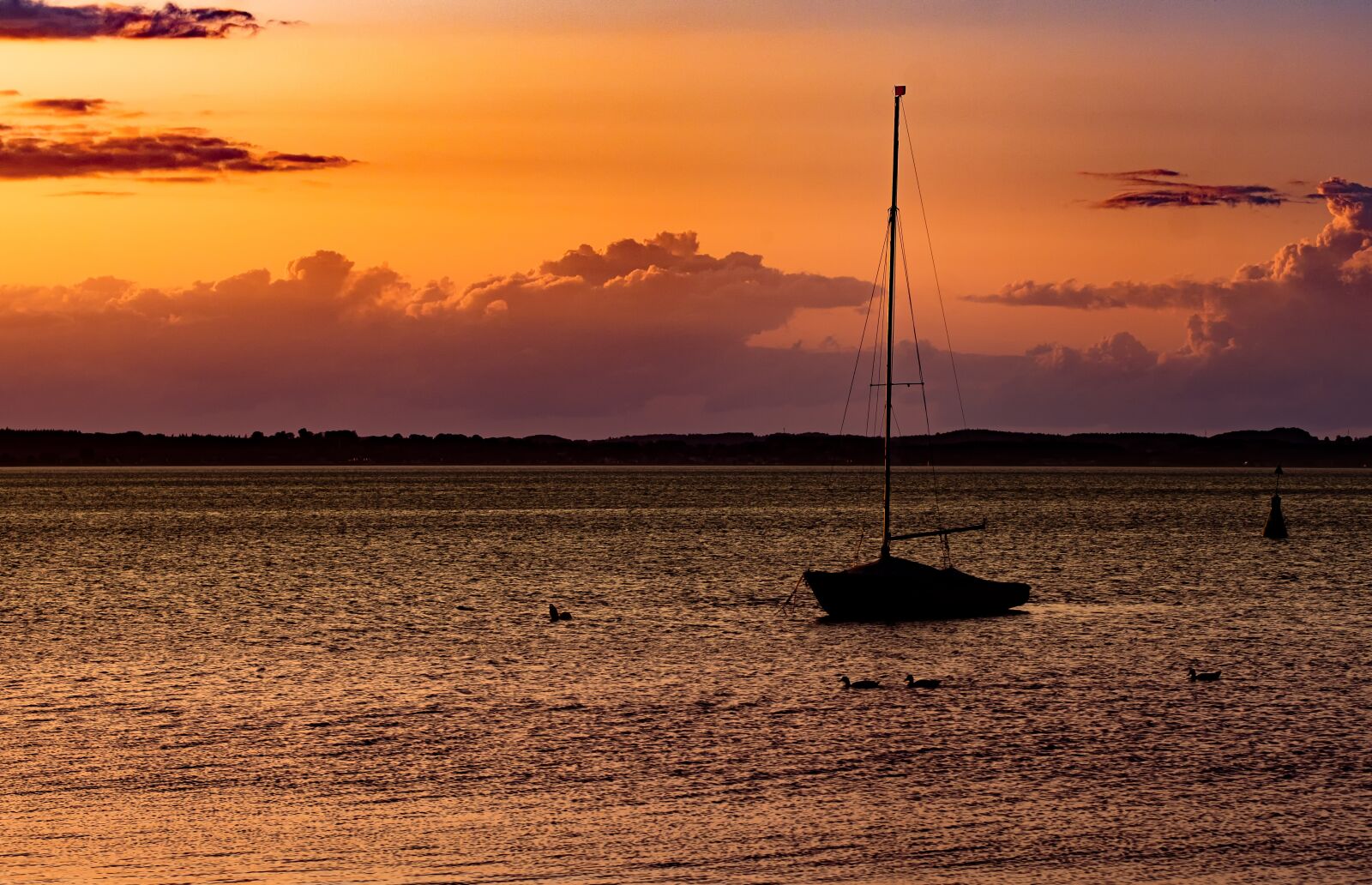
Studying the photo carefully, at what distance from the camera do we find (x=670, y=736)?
30.8 metres

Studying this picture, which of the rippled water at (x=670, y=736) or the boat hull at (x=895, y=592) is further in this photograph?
the boat hull at (x=895, y=592)

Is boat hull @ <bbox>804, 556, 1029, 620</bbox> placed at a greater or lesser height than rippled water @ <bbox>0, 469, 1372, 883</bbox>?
greater

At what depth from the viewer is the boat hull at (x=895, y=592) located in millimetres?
51594

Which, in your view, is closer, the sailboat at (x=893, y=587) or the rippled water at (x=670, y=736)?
the rippled water at (x=670, y=736)

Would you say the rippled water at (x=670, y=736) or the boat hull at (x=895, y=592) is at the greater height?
the boat hull at (x=895, y=592)

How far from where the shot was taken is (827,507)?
608 feet

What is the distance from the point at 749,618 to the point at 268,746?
28467 mm

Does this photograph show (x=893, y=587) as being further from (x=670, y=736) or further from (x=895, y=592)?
(x=670, y=736)

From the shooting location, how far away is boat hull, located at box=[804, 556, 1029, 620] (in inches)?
2031

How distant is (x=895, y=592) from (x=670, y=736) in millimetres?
22173

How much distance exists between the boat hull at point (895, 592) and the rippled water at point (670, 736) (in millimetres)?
737

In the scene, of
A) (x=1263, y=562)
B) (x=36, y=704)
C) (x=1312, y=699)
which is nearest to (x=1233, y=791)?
(x=1312, y=699)

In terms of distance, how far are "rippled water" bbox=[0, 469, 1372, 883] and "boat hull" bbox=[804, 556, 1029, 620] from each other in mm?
737

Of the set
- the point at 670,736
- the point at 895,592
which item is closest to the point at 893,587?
the point at 895,592
